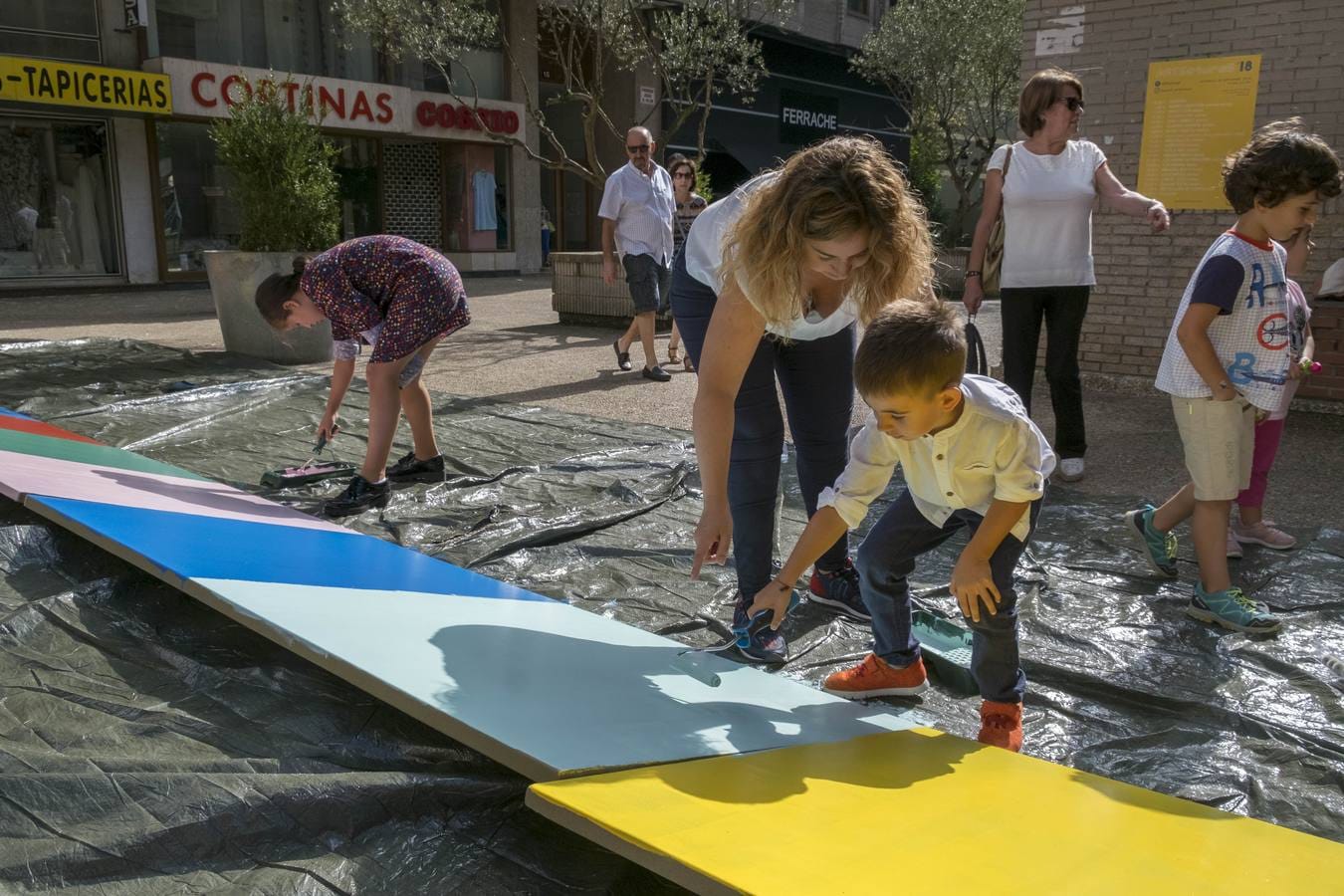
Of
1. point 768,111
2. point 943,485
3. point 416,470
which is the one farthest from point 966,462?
point 768,111

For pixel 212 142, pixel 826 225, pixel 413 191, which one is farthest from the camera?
pixel 413 191

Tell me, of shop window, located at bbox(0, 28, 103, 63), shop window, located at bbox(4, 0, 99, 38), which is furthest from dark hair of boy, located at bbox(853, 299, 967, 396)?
shop window, located at bbox(4, 0, 99, 38)

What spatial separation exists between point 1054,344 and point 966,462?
2796 millimetres

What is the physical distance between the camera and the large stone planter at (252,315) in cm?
766

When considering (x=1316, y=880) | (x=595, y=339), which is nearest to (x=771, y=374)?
(x=1316, y=880)

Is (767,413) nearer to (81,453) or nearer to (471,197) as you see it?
(81,453)

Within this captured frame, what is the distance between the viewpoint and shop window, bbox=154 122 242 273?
16.0 metres

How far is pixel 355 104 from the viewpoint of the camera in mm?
17359

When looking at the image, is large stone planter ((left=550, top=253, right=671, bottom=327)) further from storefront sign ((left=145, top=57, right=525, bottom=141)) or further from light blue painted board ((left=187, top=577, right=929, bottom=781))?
light blue painted board ((left=187, top=577, right=929, bottom=781))

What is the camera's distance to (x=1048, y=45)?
7016 millimetres

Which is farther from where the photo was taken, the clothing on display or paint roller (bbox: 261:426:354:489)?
the clothing on display

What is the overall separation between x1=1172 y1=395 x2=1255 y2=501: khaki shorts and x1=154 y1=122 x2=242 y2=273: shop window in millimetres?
15580

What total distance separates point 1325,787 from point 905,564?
0.99 metres

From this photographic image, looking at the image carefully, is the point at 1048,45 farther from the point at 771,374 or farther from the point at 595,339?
the point at 771,374
